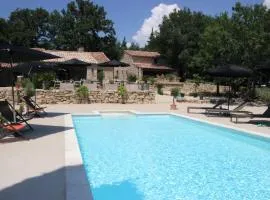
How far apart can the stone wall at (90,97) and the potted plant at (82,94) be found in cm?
19

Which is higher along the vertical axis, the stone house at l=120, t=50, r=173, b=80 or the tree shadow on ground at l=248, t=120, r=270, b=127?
the stone house at l=120, t=50, r=173, b=80

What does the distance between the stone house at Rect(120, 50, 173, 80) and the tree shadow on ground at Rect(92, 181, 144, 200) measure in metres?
43.4

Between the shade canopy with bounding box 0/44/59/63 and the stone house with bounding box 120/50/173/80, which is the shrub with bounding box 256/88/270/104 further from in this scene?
the stone house with bounding box 120/50/173/80

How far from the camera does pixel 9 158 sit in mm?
7203

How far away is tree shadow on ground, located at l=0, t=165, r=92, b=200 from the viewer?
4926 millimetres

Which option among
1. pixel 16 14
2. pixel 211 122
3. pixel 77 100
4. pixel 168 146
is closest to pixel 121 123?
pixel 211 122

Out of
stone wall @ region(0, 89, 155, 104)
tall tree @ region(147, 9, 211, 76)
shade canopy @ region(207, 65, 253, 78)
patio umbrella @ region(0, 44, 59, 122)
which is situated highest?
tall tree @ region(147, 9, 211, 76)

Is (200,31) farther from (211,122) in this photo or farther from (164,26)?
(211,122)

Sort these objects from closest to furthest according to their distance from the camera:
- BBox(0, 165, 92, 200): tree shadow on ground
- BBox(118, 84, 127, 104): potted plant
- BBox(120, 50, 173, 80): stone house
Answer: BBox(0, 165, 92, 200): tree shadow on ground < BBox(118, 84, 127, 104): potted plant < BBox(120, 50, 173, 80): stone house

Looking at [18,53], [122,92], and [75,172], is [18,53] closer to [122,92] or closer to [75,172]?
[75,172]

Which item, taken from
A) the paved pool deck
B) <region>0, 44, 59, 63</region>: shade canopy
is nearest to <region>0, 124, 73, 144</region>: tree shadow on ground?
the paved pool deck

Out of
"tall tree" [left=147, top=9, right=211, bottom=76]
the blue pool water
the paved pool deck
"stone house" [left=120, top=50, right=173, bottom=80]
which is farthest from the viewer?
"tall tree" [left=147, top=9, right=211, bottom=76]

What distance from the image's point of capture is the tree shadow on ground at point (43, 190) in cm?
493

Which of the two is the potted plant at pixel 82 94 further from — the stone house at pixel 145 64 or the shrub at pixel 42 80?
the stone house at pixel 145 64
